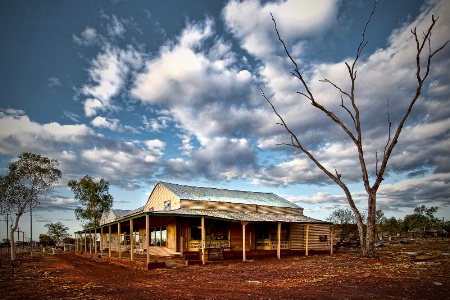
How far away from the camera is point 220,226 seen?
84.1ft

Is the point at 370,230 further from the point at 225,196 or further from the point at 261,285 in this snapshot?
the point at 225,196

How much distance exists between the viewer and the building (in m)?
23.9

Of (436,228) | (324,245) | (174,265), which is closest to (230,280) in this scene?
(174,265)

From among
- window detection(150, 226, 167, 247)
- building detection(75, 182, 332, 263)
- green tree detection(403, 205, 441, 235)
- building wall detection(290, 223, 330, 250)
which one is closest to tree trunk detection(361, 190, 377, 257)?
building detection(75, 182, 332, 263)

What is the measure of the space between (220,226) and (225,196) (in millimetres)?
5352

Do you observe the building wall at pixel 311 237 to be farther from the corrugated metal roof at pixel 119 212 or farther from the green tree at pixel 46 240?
the green tree at pixel 46 240

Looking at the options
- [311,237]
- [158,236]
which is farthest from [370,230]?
[158,236]

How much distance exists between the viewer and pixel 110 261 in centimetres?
2427

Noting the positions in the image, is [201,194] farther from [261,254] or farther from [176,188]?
[261,254]

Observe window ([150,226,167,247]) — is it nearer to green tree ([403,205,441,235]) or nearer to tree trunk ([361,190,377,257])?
tree trunk ([361,190,377,257])

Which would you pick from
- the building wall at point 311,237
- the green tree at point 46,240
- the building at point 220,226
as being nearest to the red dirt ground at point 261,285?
the building at point 220,226

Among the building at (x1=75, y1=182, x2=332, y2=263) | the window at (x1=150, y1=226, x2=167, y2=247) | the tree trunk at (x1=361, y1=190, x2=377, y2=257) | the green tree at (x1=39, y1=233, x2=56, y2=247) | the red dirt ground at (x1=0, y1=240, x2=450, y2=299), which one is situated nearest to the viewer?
the red dirt ground at (x1=0, y1=240, x2=450, y2=299)

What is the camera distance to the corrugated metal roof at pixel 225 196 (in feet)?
91.7

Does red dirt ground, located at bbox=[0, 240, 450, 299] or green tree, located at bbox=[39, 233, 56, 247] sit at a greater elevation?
red dirt ground, located at bbox=[0, 240, 450, 299]
